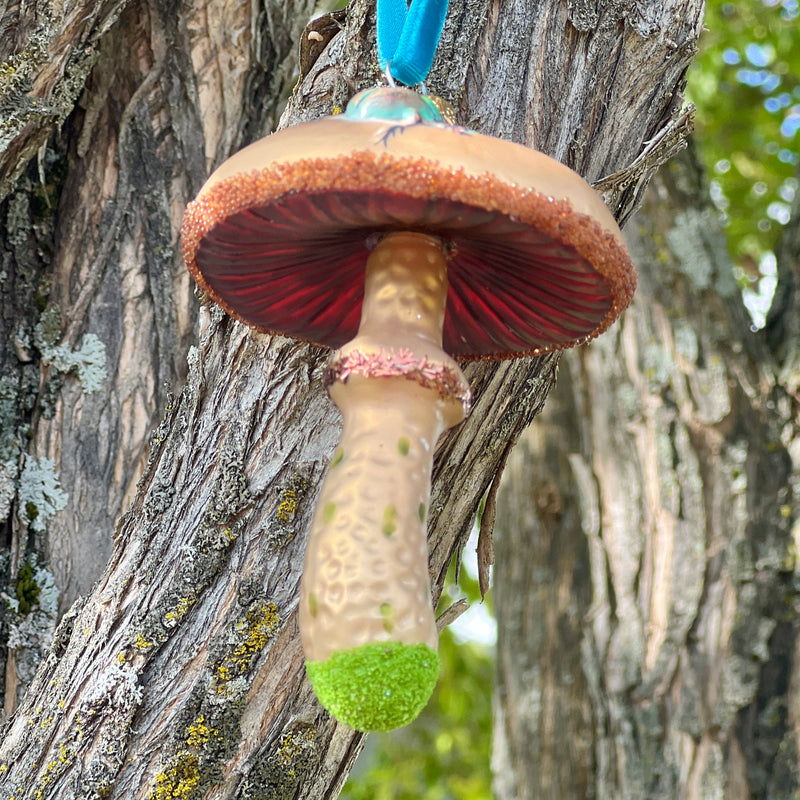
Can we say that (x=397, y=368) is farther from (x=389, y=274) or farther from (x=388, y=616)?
(x=388, y=616)

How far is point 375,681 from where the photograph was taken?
0.84 meters

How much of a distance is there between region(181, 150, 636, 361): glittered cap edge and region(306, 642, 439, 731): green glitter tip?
0.39 meters

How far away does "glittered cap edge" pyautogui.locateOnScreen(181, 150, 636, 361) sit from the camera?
0.86 meters

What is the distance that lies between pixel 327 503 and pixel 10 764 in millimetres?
733

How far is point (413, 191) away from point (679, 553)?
2066 mm

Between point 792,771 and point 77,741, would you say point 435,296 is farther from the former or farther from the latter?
point 792,771

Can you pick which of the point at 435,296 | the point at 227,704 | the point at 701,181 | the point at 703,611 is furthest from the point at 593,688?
the point at 435,296

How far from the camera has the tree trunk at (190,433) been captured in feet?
4.18

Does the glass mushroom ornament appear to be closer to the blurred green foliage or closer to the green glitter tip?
the green glitter tip

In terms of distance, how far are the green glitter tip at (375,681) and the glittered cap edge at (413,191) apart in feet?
1.28

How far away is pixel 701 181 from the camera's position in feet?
10.0

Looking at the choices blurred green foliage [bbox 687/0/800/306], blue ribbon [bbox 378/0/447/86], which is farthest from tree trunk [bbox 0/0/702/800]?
blurred green foliage [bbox 687/0/800/306]

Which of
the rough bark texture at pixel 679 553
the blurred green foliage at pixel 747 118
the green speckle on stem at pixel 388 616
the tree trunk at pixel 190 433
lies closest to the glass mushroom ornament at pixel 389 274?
the green speckle on stem at pixel 388 616

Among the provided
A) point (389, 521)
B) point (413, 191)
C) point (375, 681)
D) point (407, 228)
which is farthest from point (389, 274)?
point (375, 681)
